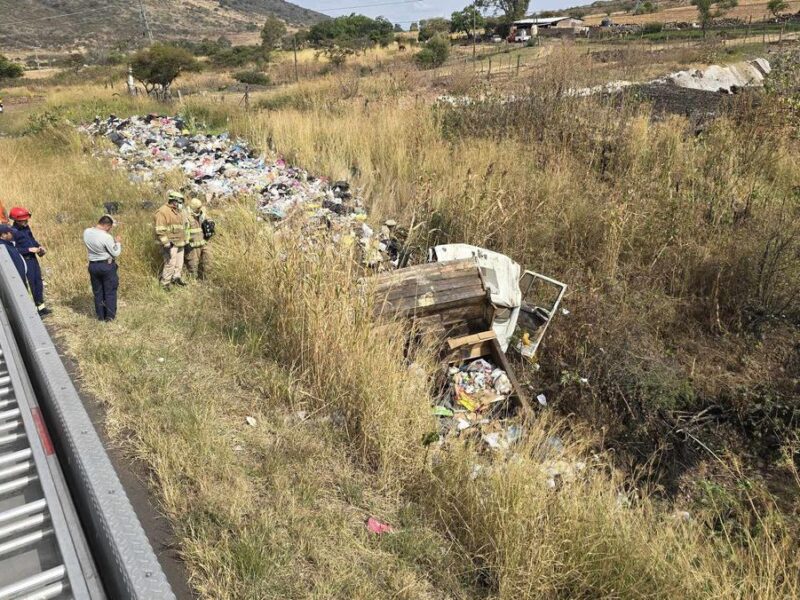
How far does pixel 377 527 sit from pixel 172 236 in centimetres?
403

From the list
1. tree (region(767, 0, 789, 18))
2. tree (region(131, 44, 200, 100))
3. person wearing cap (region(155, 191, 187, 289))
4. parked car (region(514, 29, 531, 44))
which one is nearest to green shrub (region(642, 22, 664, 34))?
tree (region(767, 0, 789, 18))

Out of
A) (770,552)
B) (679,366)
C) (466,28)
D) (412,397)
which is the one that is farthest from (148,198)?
(466,28)

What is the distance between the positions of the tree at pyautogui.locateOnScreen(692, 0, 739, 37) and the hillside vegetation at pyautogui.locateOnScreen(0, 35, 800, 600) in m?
37.4

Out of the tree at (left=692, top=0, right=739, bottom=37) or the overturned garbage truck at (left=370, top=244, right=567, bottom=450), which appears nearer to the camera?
the overturned garbage truck at (left=370, top=244, right=567, bottom=450)

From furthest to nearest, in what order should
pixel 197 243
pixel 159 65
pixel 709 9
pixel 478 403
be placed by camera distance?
pixel 709 9 → pixel 159 65 → pixel 197 243 → pixel 478 403

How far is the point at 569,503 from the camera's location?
8.45ft

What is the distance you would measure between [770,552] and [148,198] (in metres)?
8.80

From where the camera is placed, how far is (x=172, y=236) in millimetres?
5434

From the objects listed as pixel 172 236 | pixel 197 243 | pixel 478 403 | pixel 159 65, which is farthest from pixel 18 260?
pixel 159 65

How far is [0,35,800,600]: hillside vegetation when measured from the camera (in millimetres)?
2428

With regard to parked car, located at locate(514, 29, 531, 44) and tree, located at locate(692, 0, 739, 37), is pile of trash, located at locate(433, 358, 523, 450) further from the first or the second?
A: tree, located at locate(692, 0, 739, 37)

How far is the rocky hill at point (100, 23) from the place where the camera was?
209 ft

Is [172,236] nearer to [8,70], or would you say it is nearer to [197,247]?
[197,247]

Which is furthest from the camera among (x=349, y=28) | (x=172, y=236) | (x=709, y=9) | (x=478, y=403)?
(x=349, y=28)
